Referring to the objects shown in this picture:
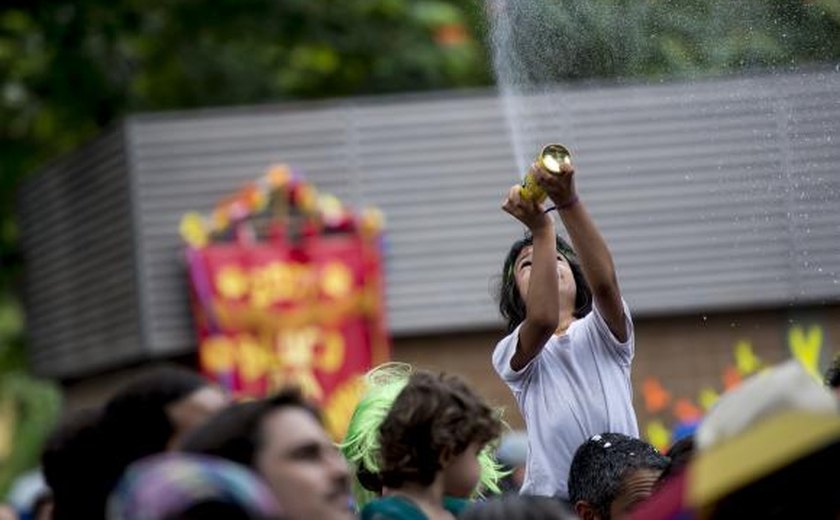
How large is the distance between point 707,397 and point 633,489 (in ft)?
23.4

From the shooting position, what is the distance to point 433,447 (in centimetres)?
515

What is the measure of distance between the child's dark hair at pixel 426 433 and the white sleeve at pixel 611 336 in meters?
0.83

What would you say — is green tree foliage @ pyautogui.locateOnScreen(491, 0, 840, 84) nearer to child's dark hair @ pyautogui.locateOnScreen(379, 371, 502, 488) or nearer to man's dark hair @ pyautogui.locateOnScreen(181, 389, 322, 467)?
child's dark hair @ pyautogui.locateOnScreen(379, 371, 502, 488)

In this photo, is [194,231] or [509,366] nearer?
[509,366]

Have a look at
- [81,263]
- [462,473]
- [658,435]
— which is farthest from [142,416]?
[81,263]

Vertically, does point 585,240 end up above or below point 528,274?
above

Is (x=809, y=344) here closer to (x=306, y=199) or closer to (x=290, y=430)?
(x=306, y=199)

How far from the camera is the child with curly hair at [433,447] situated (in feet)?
16.9

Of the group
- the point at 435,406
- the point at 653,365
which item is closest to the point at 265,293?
the point at 653,365

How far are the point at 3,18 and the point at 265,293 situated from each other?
13.8ft

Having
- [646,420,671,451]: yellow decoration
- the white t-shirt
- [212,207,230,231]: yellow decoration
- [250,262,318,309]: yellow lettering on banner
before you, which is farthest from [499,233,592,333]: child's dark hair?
[212,207,230,231]: yellow decoration

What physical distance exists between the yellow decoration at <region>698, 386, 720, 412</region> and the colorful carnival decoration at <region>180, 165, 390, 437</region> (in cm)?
213

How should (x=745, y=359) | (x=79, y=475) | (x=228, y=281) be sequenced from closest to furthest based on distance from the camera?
(x=79, y=475)
(x=745, y=359)
(x=228, y=281)

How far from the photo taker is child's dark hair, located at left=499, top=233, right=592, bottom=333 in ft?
20.3
